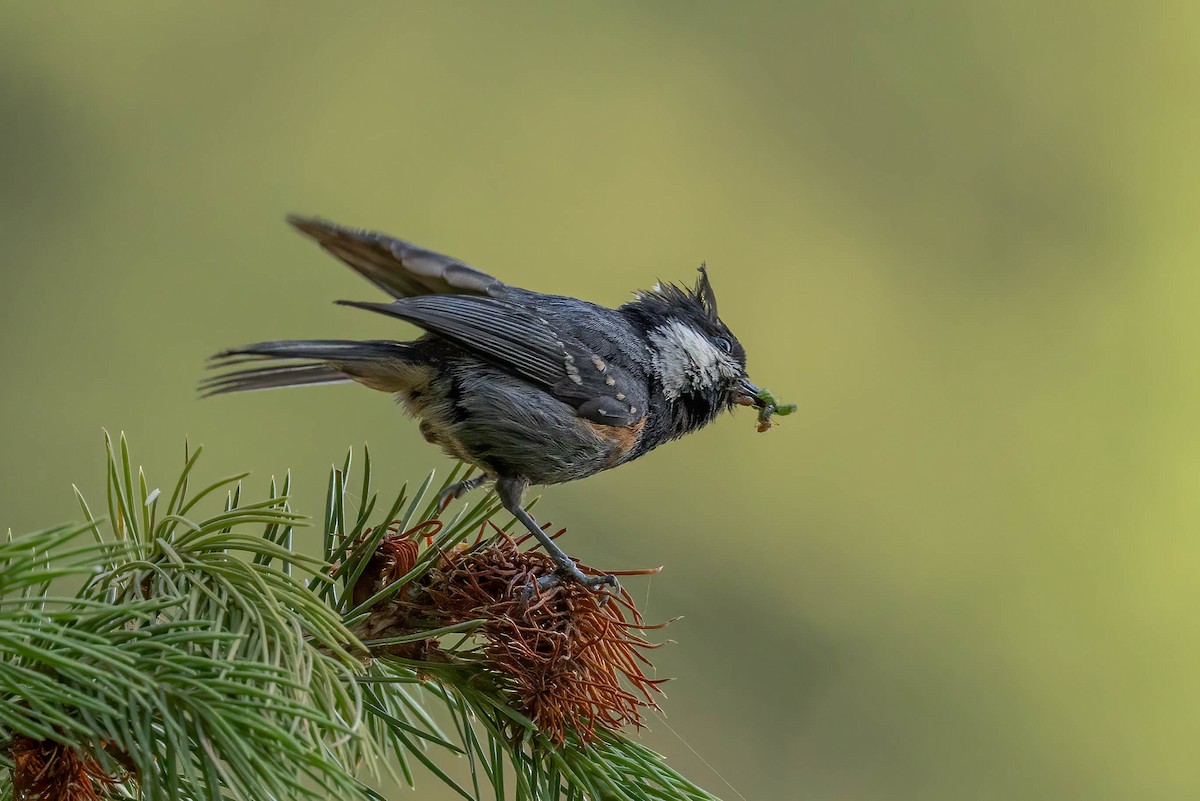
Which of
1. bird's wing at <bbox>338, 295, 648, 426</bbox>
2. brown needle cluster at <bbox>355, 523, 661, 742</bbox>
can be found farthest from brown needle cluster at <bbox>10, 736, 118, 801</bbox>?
bird's wing at <bbox>338, 295, 648, 426</bbox>

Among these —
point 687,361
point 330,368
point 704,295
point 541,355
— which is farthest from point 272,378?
point 704,295

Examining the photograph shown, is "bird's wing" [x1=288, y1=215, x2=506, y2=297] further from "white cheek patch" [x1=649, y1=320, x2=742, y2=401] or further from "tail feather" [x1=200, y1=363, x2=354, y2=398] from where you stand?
"white cheek patch" [x1=649, y1=320, x2=742, y2=401]

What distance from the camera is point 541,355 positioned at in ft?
7.70

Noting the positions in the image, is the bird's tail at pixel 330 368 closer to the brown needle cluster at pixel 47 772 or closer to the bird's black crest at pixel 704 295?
the bird's black crest at pixel 704 295

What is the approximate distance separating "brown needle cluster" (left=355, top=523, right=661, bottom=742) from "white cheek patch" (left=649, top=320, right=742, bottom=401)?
1.04m

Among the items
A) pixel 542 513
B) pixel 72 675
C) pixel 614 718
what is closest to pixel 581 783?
pixel 614 718

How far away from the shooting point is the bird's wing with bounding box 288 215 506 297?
79.2 inches

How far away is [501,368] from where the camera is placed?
230 cm

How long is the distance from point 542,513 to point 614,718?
307 centimetres

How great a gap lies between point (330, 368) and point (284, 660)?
4.07 ft

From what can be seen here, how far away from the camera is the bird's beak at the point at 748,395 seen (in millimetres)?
2523

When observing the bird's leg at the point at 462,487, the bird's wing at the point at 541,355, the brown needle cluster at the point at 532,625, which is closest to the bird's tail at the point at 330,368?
the bird's wing at the point at 541,355

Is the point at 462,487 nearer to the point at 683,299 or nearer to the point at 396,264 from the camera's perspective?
the point at 396,264

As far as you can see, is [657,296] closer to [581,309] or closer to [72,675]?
[581,309]
